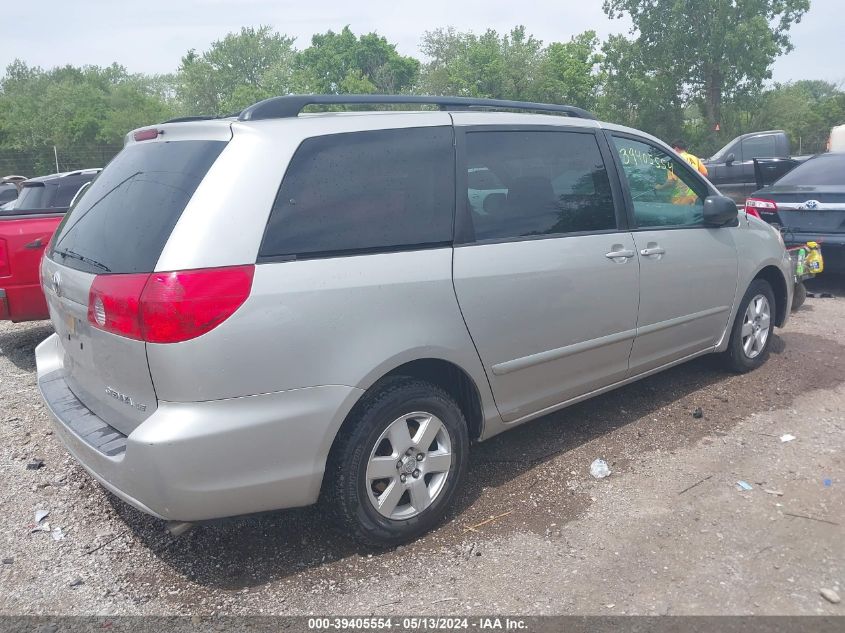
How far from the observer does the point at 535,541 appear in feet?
10.6

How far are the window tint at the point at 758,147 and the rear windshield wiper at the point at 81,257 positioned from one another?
1550cm

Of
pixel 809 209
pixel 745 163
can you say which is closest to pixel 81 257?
pixel 809 209

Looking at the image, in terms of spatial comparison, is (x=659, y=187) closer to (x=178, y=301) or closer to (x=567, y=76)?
(x=178, y=301)

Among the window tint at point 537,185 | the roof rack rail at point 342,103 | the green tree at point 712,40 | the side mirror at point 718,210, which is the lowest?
the side mirror at point 718,210

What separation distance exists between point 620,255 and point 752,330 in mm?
1896

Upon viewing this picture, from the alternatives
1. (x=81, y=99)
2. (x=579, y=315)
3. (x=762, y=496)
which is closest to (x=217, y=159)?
(x=579, y=315)

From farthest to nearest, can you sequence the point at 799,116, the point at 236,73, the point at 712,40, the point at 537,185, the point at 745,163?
the point at 236,73 → the point at 799,116 → the point at 712,40 → the point at 745,163 → the point at 537,185

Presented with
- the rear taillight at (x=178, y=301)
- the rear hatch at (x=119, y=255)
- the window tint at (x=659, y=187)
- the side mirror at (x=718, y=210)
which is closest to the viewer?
the rear taillight at (x=178, y=301)

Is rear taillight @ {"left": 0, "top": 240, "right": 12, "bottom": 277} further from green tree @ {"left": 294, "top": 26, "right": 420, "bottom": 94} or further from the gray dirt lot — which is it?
green tree @ {"left": 294, "top": 26, "right": 420, "bottom": 94}

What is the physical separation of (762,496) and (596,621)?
54.4 inches

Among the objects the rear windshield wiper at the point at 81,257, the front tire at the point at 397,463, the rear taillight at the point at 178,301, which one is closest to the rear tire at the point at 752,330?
the front tire at the point at 397,463

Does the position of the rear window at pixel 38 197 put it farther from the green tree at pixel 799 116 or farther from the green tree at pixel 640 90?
the green tree at pixel 799 116

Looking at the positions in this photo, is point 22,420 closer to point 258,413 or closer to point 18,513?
point 18,513

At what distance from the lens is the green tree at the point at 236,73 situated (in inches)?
2440
